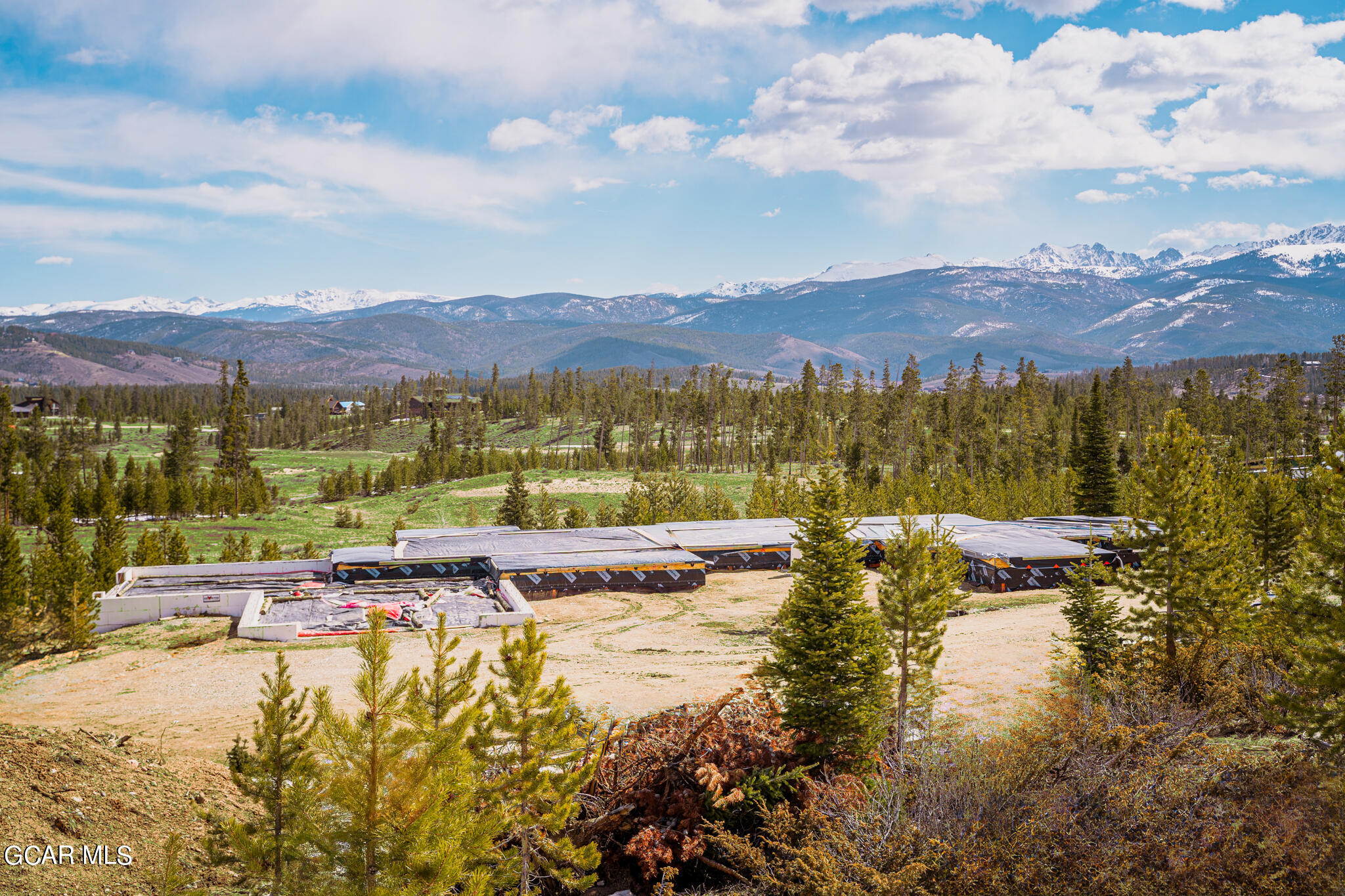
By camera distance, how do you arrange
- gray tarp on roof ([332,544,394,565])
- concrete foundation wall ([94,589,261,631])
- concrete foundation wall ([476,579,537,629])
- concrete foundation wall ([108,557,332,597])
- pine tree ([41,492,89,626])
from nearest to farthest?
pine tree ([41,492,89,626]), concrete foundation wall ([476,579,537,629]), concrete foundation wall ([94,589,261,631]), concrete foundation wall ([108,557,332,597]), gray tarp on roof ([332,544,394,565])

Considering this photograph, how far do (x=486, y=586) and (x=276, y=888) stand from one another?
1222 inches

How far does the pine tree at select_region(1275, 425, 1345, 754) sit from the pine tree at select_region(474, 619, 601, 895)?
11856 millimetres

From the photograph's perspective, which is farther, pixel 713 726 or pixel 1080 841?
pixel 713 726

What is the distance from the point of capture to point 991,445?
91.8 m

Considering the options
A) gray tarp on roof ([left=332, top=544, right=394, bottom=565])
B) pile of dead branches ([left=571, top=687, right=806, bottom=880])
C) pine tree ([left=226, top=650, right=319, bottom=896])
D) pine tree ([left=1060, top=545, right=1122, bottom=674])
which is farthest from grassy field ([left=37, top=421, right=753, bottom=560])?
pine tree ([left=226, top=650, right=319, bottom=896])

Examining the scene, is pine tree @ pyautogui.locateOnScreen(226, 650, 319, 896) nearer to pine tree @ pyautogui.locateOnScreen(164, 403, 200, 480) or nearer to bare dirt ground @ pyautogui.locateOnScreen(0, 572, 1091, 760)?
bare dirt ground @ pyautogui.locateOnScreen(0, 572, 1091, 760)

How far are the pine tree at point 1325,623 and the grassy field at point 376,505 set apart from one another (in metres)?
65.3

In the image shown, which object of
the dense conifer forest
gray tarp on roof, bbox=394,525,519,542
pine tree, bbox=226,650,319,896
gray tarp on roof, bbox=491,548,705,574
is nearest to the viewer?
pine tree, bbox=226,650,319,896

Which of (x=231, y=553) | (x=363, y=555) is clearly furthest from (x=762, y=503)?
(x=231, y=553)

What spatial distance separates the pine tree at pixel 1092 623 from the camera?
19.3 meters

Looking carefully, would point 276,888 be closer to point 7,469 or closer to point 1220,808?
point 1220,808

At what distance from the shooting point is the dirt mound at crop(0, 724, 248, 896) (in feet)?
32.1

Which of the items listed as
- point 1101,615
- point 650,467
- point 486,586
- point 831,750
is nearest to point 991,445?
point 650,467

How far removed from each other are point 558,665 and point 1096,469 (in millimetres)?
52546
